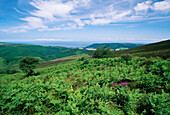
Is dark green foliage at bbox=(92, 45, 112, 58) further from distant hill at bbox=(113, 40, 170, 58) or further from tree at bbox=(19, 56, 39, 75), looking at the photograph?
tree at bbox=(19, 56, 39, 75)

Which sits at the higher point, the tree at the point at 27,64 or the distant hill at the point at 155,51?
the distant hill at the point at 155,51

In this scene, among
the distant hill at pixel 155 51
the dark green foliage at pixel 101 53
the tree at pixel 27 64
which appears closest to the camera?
the tree at pixel 27 64

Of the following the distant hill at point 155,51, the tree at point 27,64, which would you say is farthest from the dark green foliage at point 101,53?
the tree at point 27,64

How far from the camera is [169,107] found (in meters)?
3.86

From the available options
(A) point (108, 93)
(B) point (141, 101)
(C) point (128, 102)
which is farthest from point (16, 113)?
(B) point (141, 101)

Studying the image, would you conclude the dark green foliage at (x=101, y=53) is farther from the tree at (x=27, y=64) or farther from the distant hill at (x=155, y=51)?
the tree at (x=27, y=64)

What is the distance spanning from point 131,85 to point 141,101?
2416mm

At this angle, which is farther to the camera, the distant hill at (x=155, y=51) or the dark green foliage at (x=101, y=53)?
the dark green foliage at (x=101, y=53)

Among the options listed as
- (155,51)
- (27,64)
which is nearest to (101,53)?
(27,64)

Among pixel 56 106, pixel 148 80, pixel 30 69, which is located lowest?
pixel 30 69

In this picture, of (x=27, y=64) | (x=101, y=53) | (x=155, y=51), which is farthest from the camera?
(x=155, y=51)

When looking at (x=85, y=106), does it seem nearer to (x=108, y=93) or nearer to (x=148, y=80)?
(x=108, y=93)

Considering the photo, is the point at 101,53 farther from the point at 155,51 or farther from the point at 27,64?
the point at 155,51

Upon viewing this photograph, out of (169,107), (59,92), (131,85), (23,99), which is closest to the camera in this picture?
(169,107)
